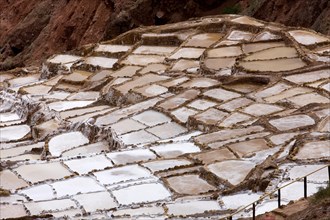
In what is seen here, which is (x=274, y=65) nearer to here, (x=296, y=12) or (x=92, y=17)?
(x=296, y=12)

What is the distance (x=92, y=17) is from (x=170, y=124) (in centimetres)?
1784

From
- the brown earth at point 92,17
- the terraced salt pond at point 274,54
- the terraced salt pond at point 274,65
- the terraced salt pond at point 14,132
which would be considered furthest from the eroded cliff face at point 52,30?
the terraced salt pond at point 274,65

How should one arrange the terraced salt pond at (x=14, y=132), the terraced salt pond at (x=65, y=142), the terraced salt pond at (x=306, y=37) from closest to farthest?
the terraced salt pond at (x=65, y=142), the terraced salt pond at (x=14, y=132), the terraced salt pond at (x=306, y=37)

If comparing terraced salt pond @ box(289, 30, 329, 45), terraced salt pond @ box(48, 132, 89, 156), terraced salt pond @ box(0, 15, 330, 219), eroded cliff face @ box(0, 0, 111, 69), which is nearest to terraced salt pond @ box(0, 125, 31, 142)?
terraced salt pond @ box(0, 15, 330, 219)

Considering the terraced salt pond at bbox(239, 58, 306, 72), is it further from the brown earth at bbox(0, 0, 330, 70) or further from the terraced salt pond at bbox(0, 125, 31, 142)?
the brown earth at bbox(0, 0, 330, 70)

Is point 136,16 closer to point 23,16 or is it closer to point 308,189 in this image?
point 23,16

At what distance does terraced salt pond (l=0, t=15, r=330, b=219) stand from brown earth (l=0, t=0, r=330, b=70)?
179 inches

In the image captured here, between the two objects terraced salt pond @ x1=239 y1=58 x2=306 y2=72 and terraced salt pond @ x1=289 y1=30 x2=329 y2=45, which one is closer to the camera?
terraced salt pond @ x1=239 y1=58 x2=306 y2=72

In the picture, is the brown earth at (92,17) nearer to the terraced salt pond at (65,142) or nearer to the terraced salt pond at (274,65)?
the terraced salt pond at (274,65)

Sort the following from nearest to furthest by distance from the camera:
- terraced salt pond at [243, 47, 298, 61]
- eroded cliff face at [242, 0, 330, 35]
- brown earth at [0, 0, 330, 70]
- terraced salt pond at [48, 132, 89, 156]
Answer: terraced salt pond at [48, 132, 89, 156], terraced salt pond at [243, 47, 298, 61], eroded cliff face at [242, 0, 330, 35], brown earth at [0, 0, 330, 70]

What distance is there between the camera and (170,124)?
15.7 meters

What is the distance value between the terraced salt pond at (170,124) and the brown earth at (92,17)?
456cm

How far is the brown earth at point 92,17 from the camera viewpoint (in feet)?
89.0

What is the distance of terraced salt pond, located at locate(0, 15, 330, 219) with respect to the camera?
34.9 feet
